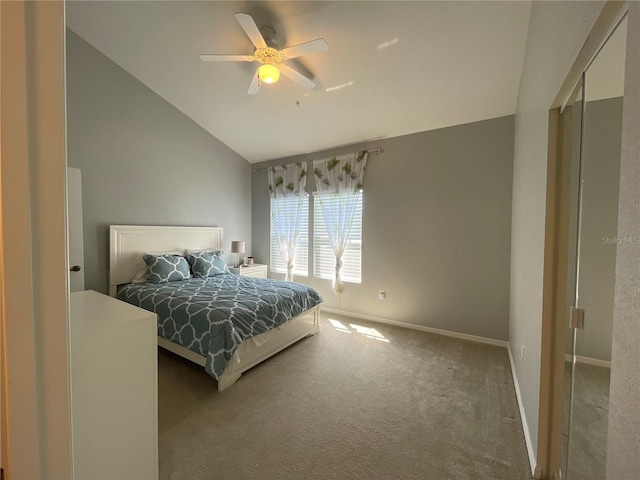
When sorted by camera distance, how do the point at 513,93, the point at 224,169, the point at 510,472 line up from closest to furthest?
the point at 510,472
the point at 513,93
the point at 224,169

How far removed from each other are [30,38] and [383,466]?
2116mm

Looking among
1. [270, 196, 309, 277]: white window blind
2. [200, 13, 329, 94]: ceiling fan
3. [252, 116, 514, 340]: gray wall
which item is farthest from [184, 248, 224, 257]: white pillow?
[200, 13, 329, 94]: ceiling fan

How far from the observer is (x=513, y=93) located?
2.70 meters

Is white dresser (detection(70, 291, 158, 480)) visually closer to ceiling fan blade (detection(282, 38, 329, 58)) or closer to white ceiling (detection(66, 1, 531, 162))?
ceiling fan blade (detection(282, 38, 329, 58))

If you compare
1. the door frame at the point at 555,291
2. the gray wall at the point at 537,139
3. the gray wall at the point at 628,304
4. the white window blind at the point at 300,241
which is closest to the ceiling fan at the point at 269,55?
the gray wall at the point at 537,139

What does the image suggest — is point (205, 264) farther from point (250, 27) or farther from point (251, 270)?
point (250, 27)

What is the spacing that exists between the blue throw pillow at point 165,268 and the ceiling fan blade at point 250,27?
266 cm

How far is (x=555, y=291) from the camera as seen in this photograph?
138 cm

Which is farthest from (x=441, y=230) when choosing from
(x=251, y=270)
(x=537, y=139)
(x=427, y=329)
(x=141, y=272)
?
(x=141, y=272)

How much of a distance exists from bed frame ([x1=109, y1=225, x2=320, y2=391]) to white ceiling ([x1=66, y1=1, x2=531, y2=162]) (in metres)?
1.80

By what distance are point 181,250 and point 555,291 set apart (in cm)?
413

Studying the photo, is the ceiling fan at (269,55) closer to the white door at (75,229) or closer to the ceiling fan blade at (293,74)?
the ceiling fan blade at (293,74)

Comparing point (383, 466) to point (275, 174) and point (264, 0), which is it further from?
point (275, 174)

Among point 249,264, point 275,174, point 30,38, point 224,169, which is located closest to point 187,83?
point 224,169
